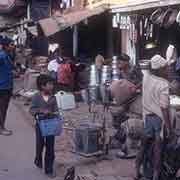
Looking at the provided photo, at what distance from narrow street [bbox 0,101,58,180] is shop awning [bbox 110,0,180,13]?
11.7 ft

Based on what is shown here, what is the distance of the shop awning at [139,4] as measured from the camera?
34.1 feet

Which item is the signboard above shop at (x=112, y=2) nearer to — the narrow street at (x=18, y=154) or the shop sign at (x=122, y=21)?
the shop sign at (x=122, y=21)

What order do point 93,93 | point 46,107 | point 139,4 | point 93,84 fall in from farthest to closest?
point 93,84
point 93,93
point 139,4
point 46,107

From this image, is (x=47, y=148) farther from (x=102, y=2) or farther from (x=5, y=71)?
(x=102, y=2)

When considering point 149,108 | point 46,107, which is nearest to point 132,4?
point 46,107

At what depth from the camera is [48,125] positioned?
736 cm

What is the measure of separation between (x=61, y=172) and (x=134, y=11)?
588 cm

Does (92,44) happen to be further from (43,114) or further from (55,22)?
(43,114)

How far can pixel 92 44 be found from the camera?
18625 mm

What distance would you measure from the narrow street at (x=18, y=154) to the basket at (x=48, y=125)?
68 centimetres

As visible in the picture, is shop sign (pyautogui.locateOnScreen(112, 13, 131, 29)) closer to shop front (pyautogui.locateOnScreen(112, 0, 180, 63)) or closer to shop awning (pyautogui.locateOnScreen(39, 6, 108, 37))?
shop front (pyautogui.locateOnScreen(112, 0, 180, 63))

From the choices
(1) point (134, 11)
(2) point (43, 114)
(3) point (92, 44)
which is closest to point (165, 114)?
(2) point (43, 114)

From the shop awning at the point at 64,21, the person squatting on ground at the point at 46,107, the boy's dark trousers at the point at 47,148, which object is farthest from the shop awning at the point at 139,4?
the boy's dark trousers at the point at 47,148

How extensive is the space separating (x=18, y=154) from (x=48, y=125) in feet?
6.02
